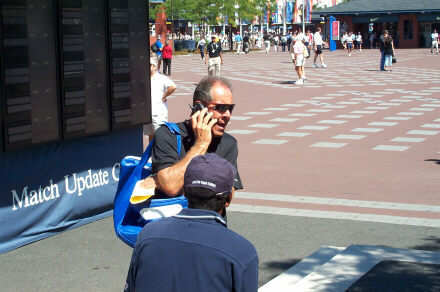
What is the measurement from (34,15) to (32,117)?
1.00 meters

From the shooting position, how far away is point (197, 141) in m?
4.09

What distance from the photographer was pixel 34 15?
7.15 metres

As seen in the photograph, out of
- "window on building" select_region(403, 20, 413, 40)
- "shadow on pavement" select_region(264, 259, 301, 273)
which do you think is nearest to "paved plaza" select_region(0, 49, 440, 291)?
"shadow on pavement" select_region(264, 259, 301, 273)

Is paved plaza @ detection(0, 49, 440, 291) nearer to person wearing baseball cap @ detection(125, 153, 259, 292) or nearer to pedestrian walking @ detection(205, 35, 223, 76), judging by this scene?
person wearing baseball cap @ detection(125, 153, 259, 292)

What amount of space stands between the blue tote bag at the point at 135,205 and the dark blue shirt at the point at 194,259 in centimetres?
127

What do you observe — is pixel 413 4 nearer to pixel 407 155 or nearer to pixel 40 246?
pixel 407 155

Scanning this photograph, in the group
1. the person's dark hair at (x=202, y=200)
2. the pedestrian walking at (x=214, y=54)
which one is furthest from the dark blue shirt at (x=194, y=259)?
the pedestrian walking at (x=214, y=54)

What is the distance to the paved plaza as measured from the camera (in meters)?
6.72

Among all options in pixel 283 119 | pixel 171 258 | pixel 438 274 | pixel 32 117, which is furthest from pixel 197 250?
pixel 283 119

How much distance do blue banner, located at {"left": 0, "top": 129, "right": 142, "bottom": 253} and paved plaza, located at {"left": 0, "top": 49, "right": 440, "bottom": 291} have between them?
0.63 feet

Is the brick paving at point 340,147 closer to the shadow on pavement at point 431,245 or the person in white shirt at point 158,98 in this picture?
the shadow on pavement at point 431,245

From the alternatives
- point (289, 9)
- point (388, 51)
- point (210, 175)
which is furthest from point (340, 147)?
point (289, 9)

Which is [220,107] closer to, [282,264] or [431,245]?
[282,264]

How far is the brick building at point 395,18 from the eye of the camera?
65.1 m
